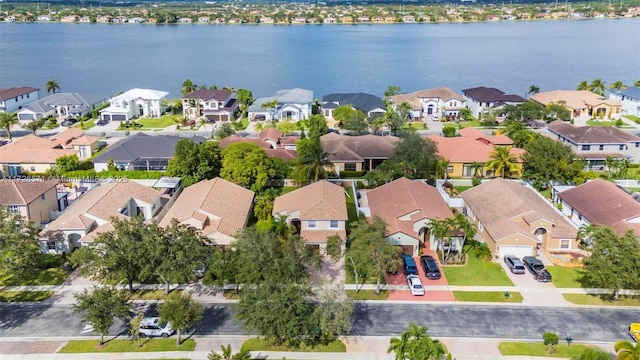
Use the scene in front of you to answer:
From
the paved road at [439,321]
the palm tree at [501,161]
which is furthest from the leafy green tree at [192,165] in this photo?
the palm tree at [501,161]

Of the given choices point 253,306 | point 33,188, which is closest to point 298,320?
point 253,306

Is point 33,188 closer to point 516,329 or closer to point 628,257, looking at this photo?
point 516,329

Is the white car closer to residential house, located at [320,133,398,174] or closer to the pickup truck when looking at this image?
the pickup truck

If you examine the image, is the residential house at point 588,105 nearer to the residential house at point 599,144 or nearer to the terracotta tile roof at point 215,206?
the residential house at point 599,144

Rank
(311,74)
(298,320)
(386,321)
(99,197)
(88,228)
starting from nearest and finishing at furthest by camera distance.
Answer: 1. (298,320)
2. (386,321)
3. (88,228)
4. (99,197)
5. (311,74)

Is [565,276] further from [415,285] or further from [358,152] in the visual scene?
[358,152]

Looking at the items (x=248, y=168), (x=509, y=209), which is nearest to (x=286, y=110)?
(x=248, y=168)
